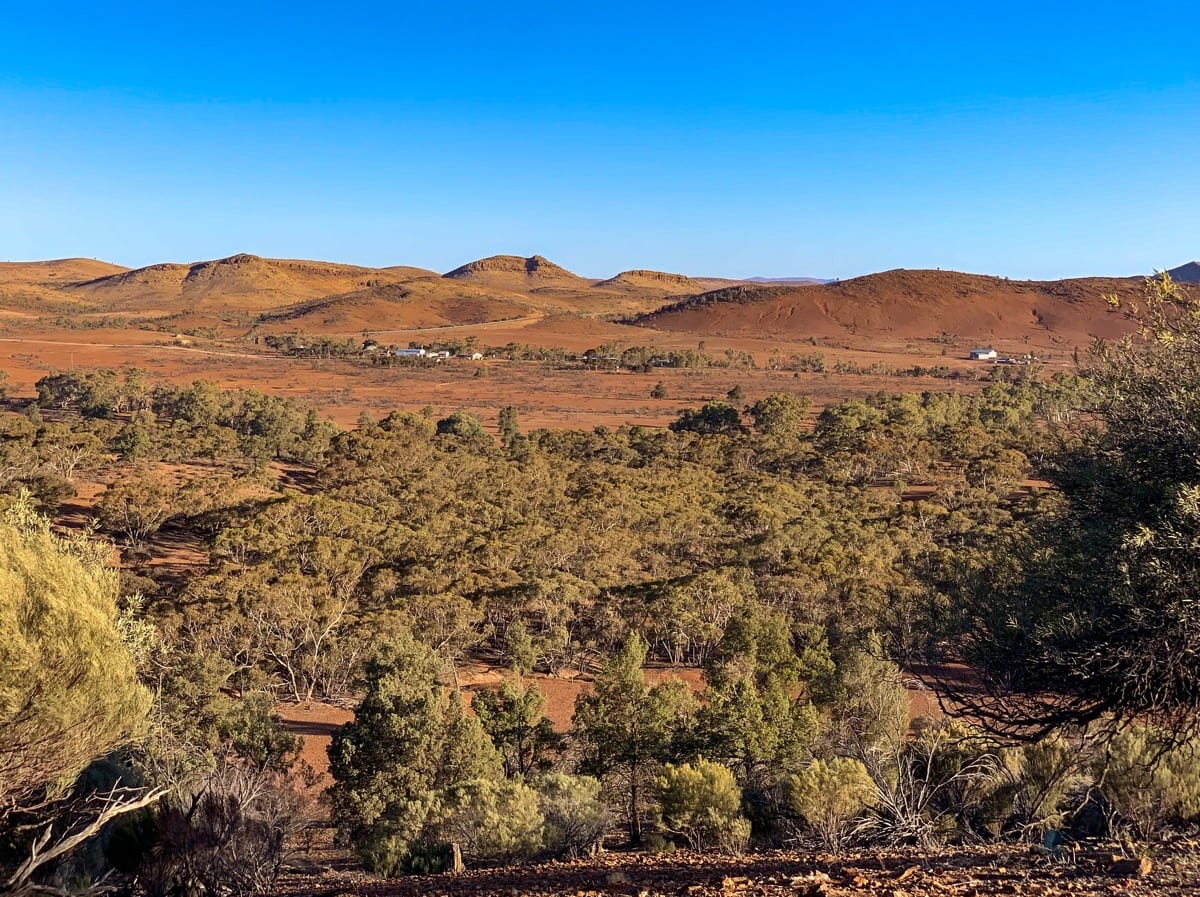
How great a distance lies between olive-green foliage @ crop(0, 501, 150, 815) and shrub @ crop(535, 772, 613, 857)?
5.10m

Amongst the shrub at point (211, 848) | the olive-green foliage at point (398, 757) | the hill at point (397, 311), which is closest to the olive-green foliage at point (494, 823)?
the olive-green foliage at point (398, 757)

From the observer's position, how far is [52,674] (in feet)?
22.4

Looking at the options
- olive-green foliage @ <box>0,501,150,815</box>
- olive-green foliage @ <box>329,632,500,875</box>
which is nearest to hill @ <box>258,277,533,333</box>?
olive-green foliage @ <box>329,632,500,875</box>

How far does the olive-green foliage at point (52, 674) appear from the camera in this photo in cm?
667

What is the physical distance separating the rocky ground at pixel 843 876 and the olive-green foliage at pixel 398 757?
2.48 meters

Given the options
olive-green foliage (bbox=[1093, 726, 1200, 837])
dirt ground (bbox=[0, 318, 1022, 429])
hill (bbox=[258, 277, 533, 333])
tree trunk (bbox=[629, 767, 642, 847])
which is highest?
hill (bbox=[258, 277, 533, 333])

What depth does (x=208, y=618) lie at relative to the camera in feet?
57.2

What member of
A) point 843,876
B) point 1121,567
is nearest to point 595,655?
point 843,876

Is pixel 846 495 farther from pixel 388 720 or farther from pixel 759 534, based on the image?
pixel 388 720

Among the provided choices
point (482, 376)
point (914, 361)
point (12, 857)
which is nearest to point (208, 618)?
point (12, 857)

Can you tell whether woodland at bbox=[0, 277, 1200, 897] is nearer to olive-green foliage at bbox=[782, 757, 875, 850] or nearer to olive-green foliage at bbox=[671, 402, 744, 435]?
olive-green foliage at bbox=[782, 757, 875, 850]

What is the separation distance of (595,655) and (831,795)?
1175cm

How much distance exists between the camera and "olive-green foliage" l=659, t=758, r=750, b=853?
10.2 metres

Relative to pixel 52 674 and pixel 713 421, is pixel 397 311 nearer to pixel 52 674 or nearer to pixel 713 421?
pixel 713 421
